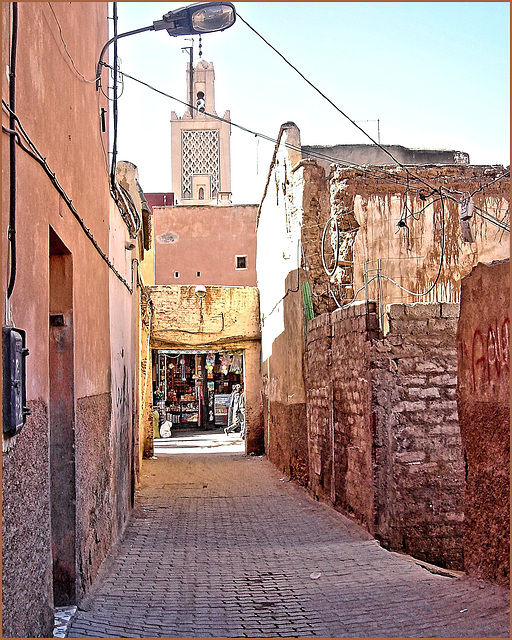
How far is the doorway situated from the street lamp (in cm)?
265

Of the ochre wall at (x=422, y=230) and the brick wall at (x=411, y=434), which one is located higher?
the ochre wall at (x=422, y=230)

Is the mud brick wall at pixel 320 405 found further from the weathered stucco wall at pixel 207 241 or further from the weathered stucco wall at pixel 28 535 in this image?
the weathered stucco wall at pixel 207 241

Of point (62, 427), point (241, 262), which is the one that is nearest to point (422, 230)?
point (62, 427)

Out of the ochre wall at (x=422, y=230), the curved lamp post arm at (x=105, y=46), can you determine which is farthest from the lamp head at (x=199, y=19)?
the ochre wall at (x=422, y=230)

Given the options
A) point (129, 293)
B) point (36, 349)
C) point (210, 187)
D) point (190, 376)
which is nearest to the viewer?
point (36, 349)

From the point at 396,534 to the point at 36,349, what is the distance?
5.35 metres

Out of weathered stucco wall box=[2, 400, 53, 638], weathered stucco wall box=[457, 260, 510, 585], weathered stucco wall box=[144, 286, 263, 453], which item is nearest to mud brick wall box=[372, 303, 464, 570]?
weathered stucco wall box=[457, 260, 510, 585]

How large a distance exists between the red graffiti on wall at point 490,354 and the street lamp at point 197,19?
375cm

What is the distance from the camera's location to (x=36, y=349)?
12.6 feet

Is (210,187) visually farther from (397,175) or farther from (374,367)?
(374,367)

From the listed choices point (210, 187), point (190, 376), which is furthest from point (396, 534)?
point (210, 187)

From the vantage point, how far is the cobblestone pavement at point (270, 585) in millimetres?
4930

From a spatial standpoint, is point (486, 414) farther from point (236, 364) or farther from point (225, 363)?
point (236, 364)

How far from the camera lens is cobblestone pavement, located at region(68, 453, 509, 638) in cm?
493
